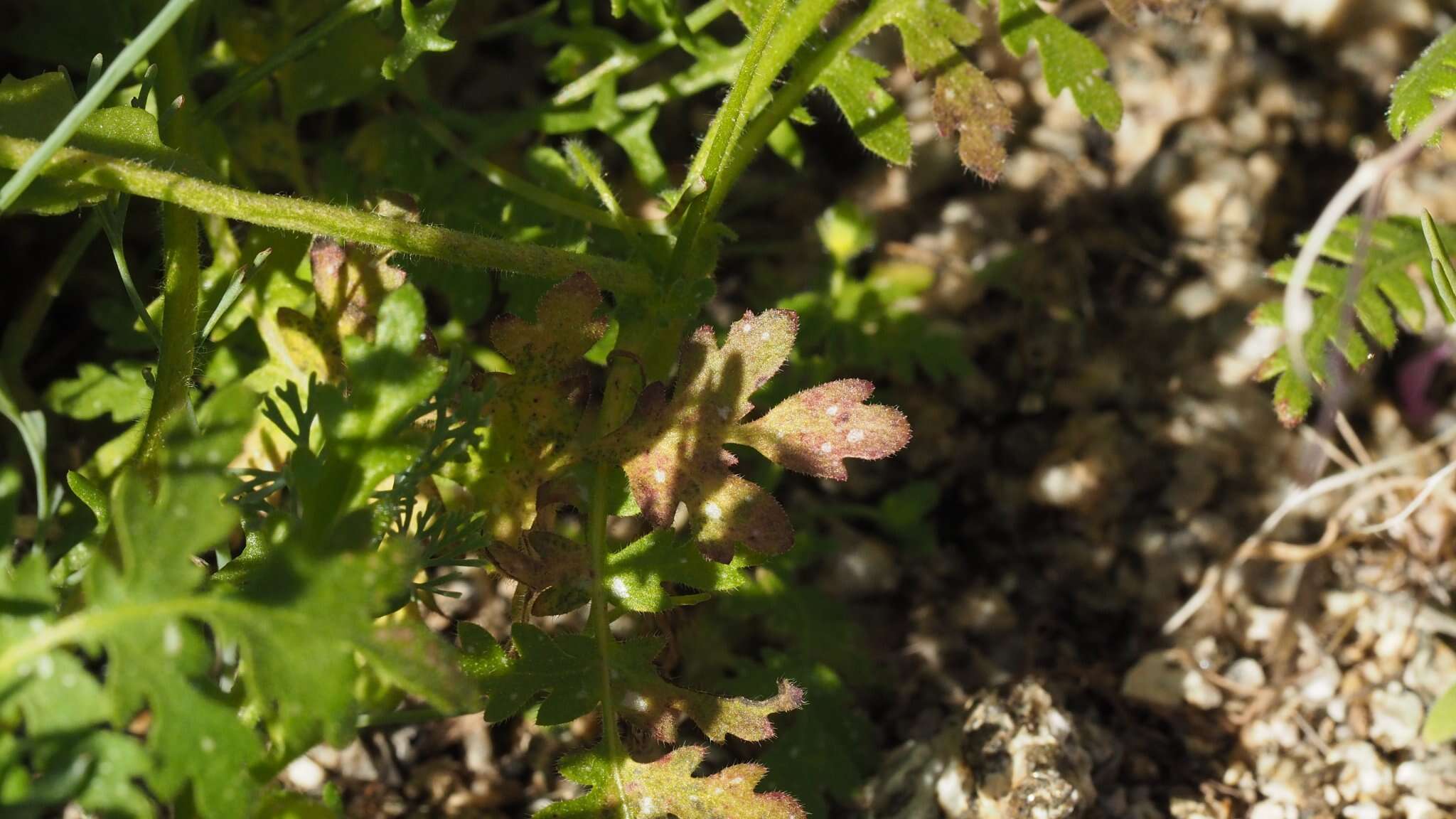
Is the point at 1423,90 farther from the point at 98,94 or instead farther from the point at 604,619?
the point at 98,94

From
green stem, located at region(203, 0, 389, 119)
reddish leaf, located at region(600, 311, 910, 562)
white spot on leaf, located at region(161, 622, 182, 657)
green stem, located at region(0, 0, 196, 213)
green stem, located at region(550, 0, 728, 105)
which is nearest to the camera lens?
white spot on leaf, located at region(161, 622, 182, 657)

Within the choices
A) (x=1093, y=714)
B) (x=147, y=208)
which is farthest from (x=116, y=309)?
(x=1093, y=714)

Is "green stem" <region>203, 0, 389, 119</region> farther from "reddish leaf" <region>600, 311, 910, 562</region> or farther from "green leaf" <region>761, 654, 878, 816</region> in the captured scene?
"green leaf" <region>761, 654, 878, 816</region>

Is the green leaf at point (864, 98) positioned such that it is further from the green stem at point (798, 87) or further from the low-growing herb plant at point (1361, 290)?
the low-growing herb plant at point (1361, 290)

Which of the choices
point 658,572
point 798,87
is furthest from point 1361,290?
point 658,572

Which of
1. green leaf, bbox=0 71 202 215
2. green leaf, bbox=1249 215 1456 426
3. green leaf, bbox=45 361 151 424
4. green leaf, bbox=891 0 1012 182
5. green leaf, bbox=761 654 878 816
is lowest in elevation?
green leaf, bbox=761 654 878 816

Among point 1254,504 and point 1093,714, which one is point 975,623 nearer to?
point 1093,714

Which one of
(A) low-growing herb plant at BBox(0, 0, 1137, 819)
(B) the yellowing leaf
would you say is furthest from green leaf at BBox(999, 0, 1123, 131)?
(B) the yellowing leaf
